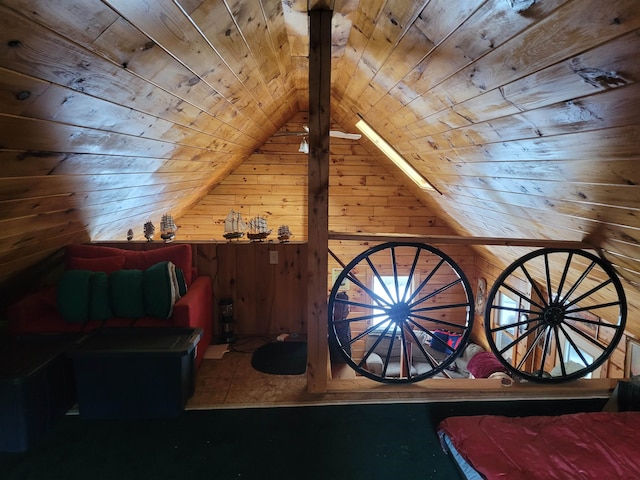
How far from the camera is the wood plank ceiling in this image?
4.01 ft

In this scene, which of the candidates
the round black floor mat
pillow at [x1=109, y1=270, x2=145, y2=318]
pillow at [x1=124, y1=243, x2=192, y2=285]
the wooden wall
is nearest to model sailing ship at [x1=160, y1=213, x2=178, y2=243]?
pillow at [x1=124, y1=243, x2=192, y2=285]

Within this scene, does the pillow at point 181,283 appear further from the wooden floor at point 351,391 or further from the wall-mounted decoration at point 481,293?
the wall-mounted decoration at point 481,293

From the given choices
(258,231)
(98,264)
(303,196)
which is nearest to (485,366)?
(258,231)

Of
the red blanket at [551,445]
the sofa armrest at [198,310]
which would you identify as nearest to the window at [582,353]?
the red blanket at [551,445]

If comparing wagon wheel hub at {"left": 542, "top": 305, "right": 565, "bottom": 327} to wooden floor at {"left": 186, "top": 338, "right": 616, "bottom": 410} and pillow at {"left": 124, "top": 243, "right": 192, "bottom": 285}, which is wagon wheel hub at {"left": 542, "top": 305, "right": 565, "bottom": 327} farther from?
pillow at {"left": 124, "top": 243, "right": 192, "bottom": 285}

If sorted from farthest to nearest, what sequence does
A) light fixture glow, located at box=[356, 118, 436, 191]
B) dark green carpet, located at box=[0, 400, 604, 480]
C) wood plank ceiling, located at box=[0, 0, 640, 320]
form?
light fixture glow, located at box=[356, 118, 436, 191], dark green carpet, located at box=[0, 400, 604, 480], wood plank ceiling, located at box=[0, 0, 640, 320]

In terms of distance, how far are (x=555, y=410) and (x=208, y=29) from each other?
9.28ft

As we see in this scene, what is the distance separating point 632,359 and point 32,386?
14.3 feet

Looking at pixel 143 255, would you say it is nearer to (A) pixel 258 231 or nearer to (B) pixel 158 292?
(B) pixel 158 292

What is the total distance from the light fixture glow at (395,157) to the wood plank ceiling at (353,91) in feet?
3.02

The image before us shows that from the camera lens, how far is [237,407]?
95.7 inches

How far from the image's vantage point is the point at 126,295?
2621 mm

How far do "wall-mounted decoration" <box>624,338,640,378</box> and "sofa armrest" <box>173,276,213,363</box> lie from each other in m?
3.50

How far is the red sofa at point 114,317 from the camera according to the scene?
2613mm
